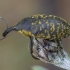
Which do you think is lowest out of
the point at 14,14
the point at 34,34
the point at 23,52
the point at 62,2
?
the point at 23,52

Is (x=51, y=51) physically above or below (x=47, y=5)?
below

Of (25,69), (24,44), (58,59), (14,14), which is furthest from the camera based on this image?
(14,14)

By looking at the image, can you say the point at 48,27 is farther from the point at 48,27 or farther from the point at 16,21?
the point at 16,21

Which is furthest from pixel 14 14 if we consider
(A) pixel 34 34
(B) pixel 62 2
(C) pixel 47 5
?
(A) pixel 34 34

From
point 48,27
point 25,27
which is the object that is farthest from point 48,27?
point 25,27

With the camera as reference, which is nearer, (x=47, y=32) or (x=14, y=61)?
(x=47, y=32)

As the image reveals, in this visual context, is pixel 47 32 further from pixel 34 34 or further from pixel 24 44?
pixel 24 44

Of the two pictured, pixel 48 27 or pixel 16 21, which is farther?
pixel 16 21

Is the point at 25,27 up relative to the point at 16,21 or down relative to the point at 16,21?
down

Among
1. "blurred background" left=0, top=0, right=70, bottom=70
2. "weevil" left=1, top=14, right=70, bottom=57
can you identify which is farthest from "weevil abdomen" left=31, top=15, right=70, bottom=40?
"blurred background" left=0, top=0, right=70, bottom=70

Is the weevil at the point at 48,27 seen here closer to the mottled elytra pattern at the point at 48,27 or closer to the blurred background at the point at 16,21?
the mottled elytra pattern at the point at 48,27
